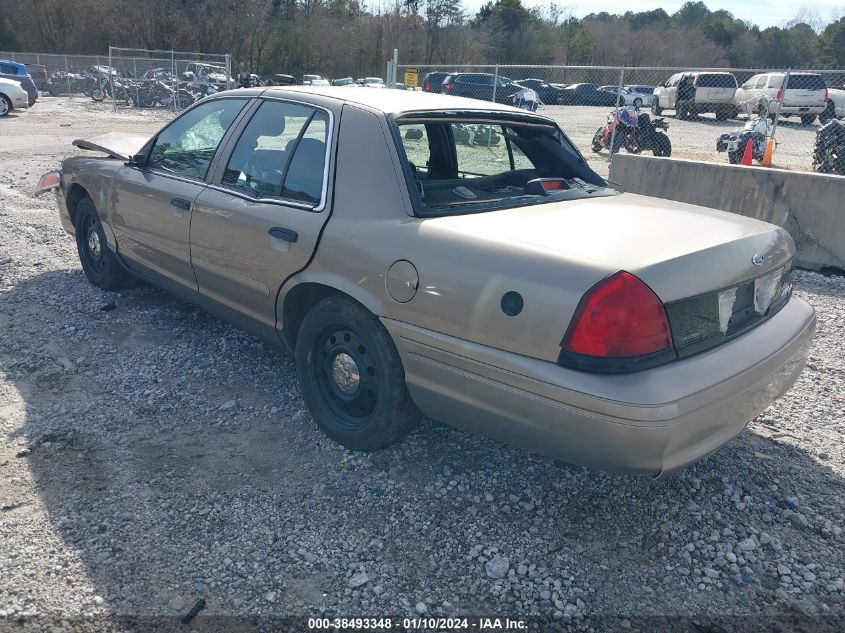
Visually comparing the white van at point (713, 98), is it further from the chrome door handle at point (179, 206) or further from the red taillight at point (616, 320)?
the red taillight at point (616, 320)

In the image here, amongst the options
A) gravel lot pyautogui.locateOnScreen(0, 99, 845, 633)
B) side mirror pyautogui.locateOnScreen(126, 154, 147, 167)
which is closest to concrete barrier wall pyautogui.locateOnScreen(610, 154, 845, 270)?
gravel lot pyautogui.locateOnScreen(0, 99, 845, 633)

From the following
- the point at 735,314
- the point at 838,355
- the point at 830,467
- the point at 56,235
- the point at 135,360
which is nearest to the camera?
the point at 735,314

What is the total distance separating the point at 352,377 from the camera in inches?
133

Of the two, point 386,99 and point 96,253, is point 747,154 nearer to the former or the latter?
point 386,99

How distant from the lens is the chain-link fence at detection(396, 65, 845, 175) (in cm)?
1319

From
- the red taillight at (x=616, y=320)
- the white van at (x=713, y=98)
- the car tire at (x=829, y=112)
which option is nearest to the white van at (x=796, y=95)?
the car tire at (x=829, y=112)

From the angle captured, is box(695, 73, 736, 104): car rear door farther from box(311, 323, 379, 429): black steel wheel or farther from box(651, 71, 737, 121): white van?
box(311, 323, 379, 429): black steel wheel

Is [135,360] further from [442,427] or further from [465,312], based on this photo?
[465,312]

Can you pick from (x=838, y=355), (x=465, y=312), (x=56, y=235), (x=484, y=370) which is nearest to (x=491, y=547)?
(x=484, y=370)

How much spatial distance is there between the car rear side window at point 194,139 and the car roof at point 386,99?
19 centimetres

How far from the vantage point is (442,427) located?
12.5 feet

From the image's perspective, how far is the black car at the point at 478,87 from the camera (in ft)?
72.8

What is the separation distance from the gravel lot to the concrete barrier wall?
3.08m

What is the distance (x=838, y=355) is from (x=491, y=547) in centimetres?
350
